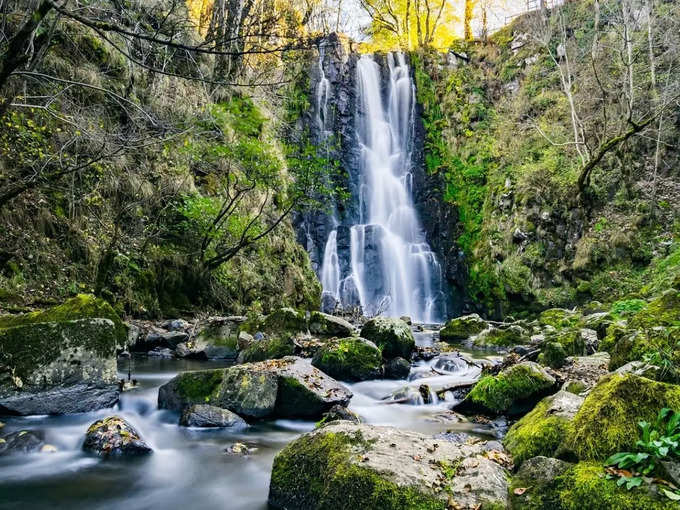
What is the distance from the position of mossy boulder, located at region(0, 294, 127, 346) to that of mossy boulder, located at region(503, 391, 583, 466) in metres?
4.89

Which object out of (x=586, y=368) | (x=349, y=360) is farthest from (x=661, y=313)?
(x=349, y=360)

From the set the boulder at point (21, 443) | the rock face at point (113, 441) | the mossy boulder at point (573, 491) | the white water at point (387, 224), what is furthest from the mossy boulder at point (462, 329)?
the boulder at point (21, 443)

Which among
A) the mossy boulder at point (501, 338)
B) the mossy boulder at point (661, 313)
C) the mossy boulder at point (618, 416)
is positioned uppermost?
the mossy boulder at point (661, 313)

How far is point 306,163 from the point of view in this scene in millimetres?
9703

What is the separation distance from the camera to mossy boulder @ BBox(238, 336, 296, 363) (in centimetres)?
737

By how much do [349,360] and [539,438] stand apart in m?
4.06

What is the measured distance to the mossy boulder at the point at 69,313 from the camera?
4844mm

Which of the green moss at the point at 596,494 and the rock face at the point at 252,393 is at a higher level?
the green moss at the point at 596,494

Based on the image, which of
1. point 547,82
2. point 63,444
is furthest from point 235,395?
point 547,82

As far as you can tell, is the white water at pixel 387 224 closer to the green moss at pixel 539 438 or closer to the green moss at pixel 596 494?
the green moss at pixel 539 438

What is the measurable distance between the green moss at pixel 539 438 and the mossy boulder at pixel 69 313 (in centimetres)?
488

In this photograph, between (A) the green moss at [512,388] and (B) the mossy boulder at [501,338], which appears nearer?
(A) the green moss at [512,388]

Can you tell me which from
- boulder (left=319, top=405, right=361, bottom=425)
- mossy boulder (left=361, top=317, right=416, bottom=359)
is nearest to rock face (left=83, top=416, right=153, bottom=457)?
boulder (left=319, top=405, right=361, bottom=425)

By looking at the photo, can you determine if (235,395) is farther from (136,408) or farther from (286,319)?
(286,319)
